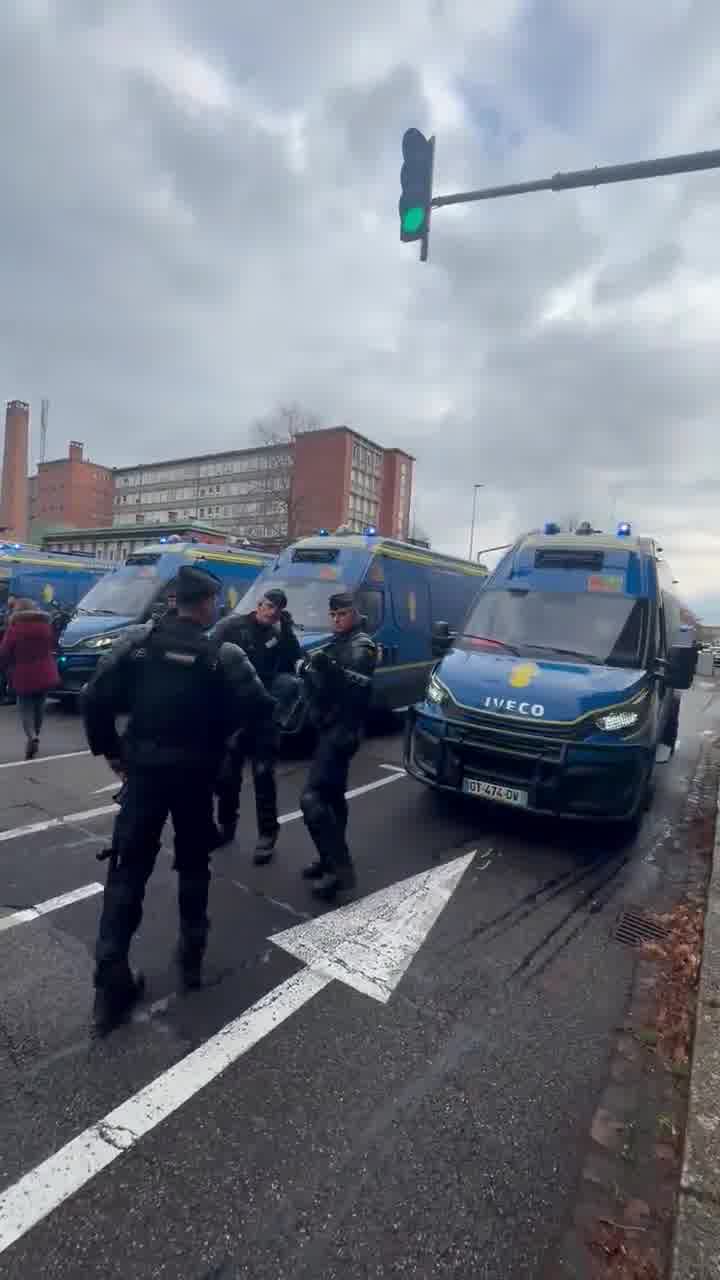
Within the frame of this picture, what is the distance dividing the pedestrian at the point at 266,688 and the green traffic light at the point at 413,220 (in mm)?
3793

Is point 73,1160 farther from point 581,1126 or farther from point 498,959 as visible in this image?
point 498,959

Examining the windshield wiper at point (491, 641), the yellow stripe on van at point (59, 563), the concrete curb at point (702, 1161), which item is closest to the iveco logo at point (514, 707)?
the windshield wiper at point (491, 641)

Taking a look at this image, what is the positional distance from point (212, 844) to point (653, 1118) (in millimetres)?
2170

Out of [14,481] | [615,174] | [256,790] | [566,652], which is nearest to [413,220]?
[615,174]

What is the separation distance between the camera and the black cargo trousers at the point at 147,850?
121 inches

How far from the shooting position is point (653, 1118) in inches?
104

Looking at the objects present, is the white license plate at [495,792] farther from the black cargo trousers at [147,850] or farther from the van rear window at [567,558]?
the black cargo trousers at [147,850]

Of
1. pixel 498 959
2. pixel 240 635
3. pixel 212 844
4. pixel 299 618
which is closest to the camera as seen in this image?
pixel 212 844

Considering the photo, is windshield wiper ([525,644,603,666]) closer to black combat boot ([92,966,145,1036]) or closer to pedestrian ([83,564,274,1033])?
pedestrian ([83,564,274,1033])

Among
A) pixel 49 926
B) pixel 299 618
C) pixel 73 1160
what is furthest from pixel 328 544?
pixel 73 1160

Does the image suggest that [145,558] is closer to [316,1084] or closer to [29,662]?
[29,662]

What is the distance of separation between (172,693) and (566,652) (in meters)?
3.96

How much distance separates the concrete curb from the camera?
193 cm

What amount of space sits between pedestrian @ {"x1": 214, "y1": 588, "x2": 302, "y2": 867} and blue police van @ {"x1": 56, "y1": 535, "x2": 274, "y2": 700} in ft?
14.9
